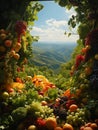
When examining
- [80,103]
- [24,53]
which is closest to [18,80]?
[24,53]

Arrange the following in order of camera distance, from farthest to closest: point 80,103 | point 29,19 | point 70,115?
point 29,19, point 80,103, point 70,115

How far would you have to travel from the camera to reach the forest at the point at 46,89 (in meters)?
9.02

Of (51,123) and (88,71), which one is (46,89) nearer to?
(88,71)

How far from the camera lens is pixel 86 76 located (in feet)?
37.0

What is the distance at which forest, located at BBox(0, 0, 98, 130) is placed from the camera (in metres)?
9.02

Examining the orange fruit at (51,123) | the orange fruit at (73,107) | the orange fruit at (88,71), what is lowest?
the orange fruit at (51,123)

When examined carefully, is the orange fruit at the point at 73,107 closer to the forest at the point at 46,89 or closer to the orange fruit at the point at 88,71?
the forest at the point at 46,89

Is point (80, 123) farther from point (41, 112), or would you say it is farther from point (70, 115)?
point (41, 112)

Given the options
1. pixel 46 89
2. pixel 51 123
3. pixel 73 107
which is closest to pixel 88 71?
pixel 73 107

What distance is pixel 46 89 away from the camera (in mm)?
13391

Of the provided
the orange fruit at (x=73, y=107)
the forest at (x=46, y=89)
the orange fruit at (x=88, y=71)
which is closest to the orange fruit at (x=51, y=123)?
the forest at (x=46, y=89)

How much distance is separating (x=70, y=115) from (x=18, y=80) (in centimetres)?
508

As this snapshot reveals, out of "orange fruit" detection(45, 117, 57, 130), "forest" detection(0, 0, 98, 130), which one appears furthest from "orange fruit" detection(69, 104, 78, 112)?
"orange fruit" detection(45, 117, 57, 130)

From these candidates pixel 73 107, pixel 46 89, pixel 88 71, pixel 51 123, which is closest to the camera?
pixel 51 123
